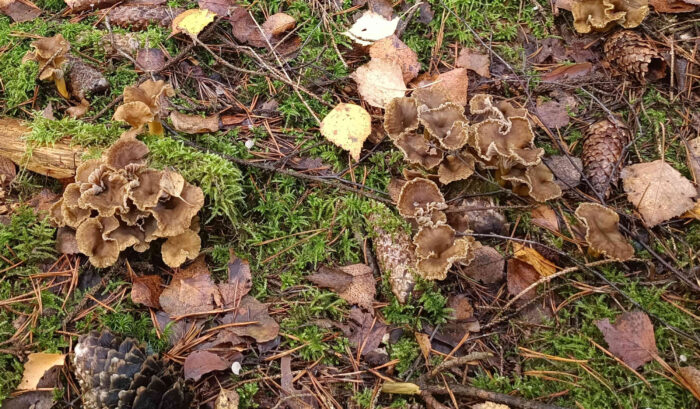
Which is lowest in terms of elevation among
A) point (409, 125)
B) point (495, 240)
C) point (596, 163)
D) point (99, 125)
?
point (495, 240)

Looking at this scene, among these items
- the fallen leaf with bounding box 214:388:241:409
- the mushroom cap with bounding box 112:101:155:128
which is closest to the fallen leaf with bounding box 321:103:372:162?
the mushroom cap with bounding box 112:101:155:128

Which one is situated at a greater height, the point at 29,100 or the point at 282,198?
the point at 29,100

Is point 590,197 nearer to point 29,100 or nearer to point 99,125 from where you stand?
point 99,125

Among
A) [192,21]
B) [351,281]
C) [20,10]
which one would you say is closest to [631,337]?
[351,281]

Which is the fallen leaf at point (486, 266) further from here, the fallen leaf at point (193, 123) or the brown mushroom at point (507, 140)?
the fallen leaf at point (193, 123)

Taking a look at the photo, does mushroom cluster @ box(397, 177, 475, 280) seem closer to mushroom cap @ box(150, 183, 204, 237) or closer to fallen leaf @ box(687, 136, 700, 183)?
mushroom cap @ box(150, 183, 204, 237)

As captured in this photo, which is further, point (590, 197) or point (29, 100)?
point (29, 100)

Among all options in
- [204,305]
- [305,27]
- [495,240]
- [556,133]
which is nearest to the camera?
[204,305]

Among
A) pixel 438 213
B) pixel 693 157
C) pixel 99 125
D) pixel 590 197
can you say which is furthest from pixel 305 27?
pixel 693 157

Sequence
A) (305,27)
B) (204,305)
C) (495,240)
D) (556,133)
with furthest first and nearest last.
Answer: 1. (305,27)
2. (556,133)
3. (495,240)
4. (204,305)
